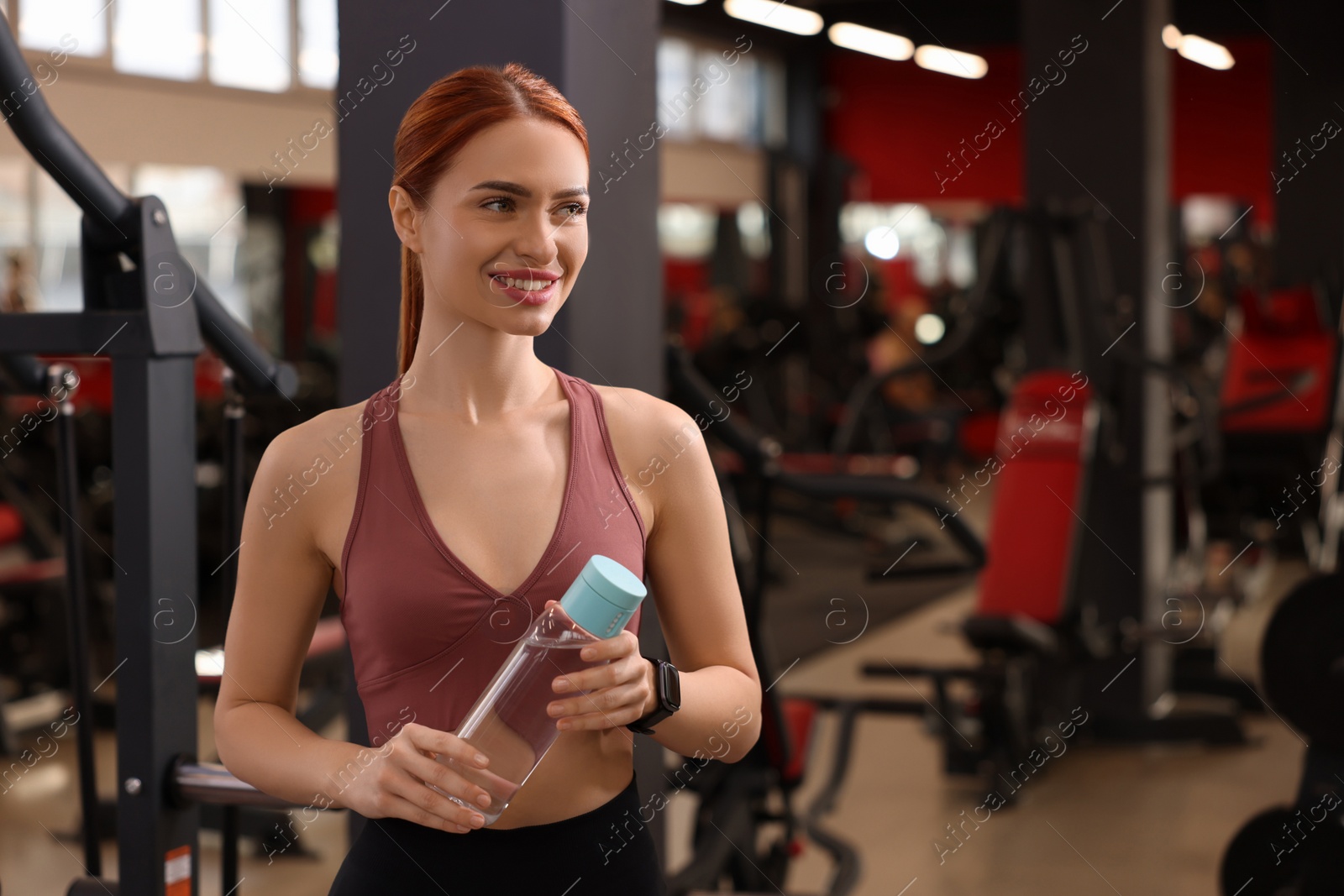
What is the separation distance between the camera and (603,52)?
1.59 meters

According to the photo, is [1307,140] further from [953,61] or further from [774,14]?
[953,61]

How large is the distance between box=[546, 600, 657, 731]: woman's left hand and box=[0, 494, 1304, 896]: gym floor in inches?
73.1

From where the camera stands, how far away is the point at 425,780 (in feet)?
3.11

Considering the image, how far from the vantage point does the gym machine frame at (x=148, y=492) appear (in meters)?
1.38

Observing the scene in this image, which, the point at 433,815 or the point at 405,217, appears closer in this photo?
the point at 433,815

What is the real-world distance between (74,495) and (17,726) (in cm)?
342

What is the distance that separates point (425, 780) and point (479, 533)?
21cm

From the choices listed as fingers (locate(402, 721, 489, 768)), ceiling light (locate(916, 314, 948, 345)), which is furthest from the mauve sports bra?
ceiling light (locate(916, 314, 948, 345))

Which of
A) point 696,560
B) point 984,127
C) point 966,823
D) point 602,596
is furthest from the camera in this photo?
point 984,127

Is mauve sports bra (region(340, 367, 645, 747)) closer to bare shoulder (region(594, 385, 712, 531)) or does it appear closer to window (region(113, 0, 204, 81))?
bare shoulder (region(594, 385, 712, 531))

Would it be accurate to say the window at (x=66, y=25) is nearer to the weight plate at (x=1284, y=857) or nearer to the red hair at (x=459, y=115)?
the red hair at (x=459, y=115)

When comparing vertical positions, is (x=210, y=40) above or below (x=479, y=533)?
above

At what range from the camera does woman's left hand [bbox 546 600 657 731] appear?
3.04 feet

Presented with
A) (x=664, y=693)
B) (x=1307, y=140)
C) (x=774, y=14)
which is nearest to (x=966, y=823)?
(x=664, y=693)
